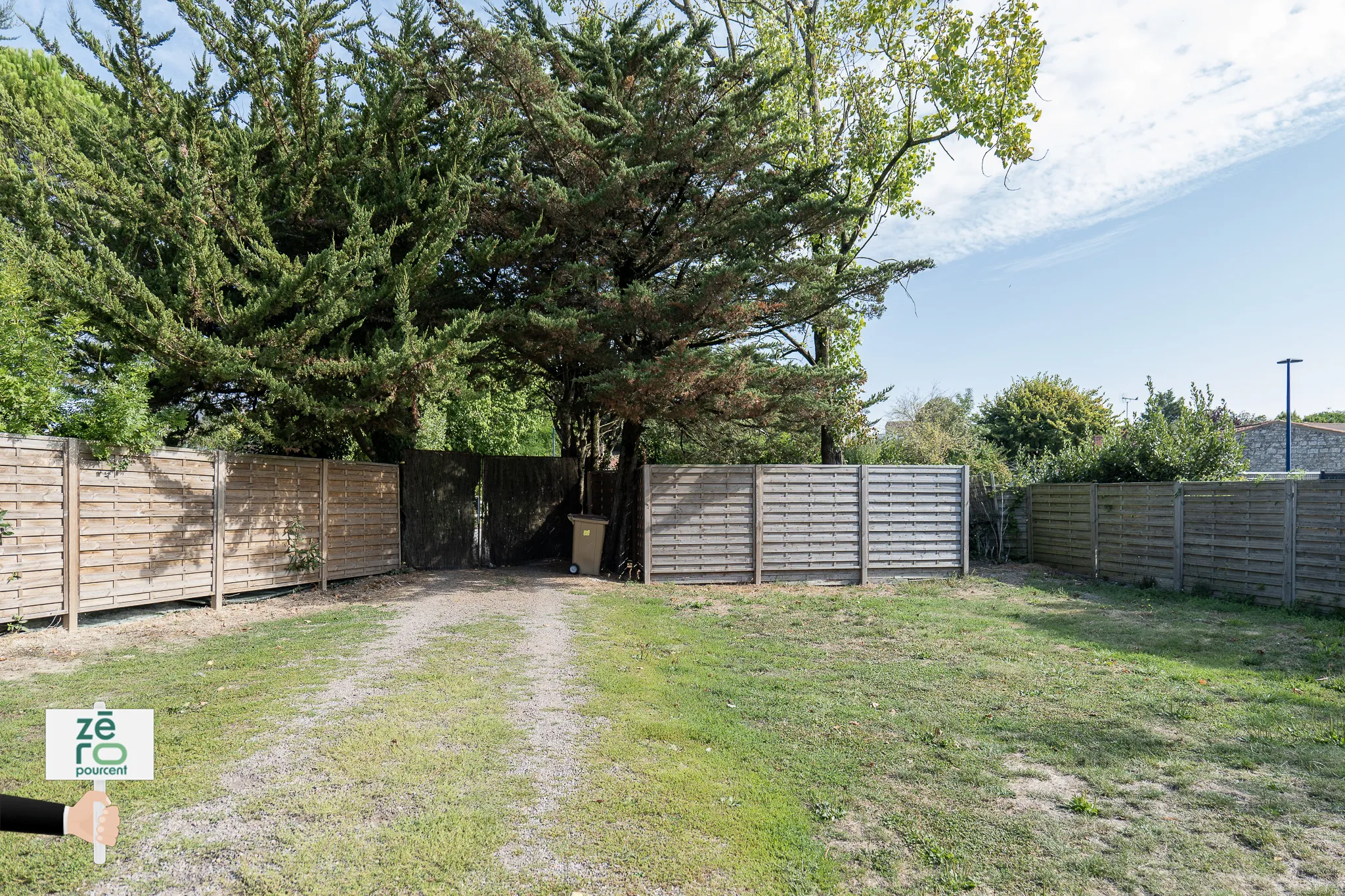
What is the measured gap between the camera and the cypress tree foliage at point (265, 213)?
8180 mm

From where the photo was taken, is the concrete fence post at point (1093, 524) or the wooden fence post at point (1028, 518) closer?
the concrete fence post at point (1093, 524)

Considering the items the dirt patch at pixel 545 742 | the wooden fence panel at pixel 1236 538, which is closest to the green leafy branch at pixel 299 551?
the dirt patch at pixel 545 742

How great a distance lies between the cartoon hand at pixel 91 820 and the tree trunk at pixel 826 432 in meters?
14.9

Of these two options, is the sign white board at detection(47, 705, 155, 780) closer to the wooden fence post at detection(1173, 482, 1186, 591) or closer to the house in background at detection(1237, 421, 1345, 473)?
the wooden fence post at detection(1173, 482, 1186, 591)

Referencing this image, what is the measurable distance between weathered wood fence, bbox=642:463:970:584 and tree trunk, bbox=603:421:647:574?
1461 mm

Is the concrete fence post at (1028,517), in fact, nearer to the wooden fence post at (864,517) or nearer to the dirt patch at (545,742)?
the wooden fence post at (864,517)

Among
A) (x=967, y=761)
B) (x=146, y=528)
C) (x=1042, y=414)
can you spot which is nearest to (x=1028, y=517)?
(x=967, y=761)

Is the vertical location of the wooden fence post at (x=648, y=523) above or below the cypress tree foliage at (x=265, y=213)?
below

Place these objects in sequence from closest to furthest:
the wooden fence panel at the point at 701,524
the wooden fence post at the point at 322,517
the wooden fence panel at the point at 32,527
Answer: the wooden fence panel at the point at 32,527 → the wooden fence post at the point at 322,517 → the wooden fence panel at the point at 701,524

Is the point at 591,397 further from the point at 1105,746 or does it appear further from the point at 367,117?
the point at 1105,746

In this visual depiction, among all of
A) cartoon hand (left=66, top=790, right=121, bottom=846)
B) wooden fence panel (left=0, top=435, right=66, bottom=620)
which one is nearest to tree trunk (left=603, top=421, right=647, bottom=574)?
wooden fence panel (left=0, top=435, right=66, bottom=620)

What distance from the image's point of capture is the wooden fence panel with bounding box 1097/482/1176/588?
1158cm

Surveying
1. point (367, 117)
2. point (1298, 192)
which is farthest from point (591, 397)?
point (1298, 192)

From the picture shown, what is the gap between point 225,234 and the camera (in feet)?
29.2
